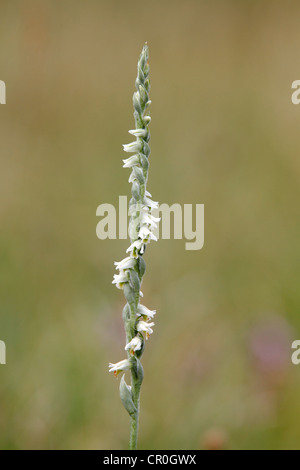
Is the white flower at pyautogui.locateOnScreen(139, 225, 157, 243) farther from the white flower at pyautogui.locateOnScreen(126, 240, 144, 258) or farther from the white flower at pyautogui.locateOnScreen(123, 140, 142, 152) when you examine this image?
the white flower at pyautogui.locateOnScreen(123, 140, 142, 152)

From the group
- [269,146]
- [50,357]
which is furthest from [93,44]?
[50,357]

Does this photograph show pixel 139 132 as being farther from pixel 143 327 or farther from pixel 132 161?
pixel 143 327

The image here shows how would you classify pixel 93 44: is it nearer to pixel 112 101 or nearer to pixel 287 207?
pixel 112 101

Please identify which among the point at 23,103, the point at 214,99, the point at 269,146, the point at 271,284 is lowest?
the point at 271,284

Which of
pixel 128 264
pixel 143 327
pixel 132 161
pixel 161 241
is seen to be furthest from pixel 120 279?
pixel 161 241

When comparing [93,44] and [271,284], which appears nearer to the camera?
[271,284]

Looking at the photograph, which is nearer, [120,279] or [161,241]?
[120,279]

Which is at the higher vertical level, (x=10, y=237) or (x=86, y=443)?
(x=10, y=237)
